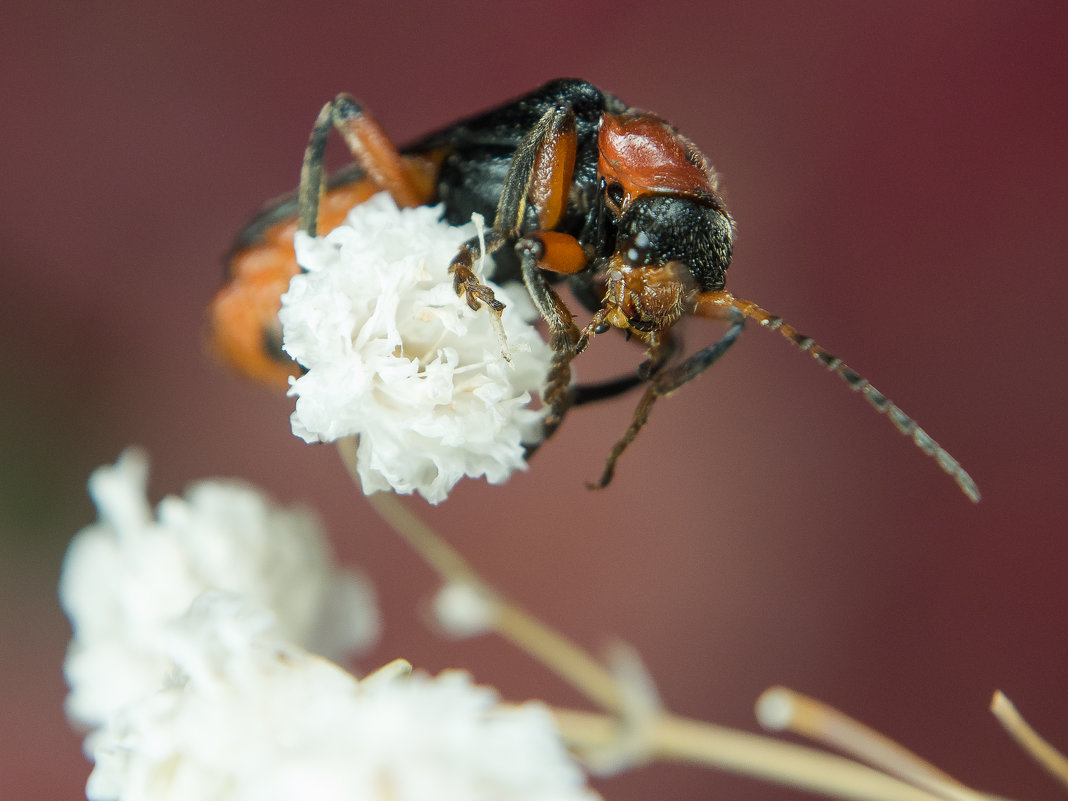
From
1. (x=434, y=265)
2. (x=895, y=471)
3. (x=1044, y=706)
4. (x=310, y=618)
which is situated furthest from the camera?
(x=895, y=471)

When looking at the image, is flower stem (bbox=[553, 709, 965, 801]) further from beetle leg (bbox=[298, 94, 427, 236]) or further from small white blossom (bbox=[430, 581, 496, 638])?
beetle leg (bbox=[298, 94, 427, 236])

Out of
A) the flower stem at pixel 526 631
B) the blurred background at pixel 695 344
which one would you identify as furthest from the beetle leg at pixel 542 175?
the blurred background at pixel 695 344

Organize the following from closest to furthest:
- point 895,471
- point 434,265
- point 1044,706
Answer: point 434,265 → point 1044,706 → point 895,471

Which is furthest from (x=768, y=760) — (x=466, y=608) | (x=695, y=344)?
(x=695, y=344)

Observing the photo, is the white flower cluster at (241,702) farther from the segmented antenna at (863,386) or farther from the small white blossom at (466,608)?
the segmented antenna at (863,386)

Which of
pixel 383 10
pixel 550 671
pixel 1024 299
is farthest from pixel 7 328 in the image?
pixel 1024 299

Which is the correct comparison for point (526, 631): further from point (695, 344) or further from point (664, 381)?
point (695, 344)

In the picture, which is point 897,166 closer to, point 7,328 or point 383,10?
point 383,10
